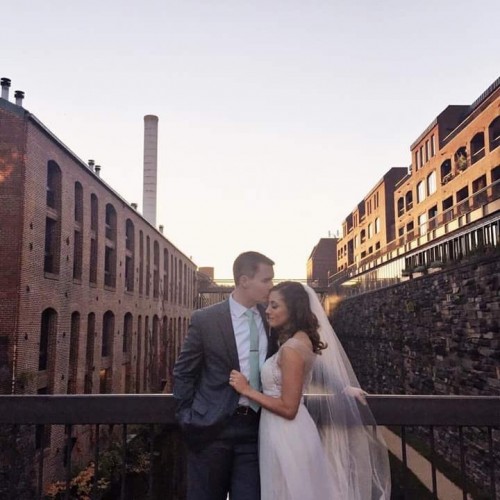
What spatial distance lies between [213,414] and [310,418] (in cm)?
64

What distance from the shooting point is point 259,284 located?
3232 millimetres

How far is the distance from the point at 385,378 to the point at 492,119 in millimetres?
15566

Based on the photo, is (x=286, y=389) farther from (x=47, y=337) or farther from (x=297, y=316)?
(x=47, y=337)

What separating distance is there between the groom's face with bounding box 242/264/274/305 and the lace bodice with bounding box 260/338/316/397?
1.16 ft

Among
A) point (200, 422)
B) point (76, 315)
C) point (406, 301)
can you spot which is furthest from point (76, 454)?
point (200, 422)

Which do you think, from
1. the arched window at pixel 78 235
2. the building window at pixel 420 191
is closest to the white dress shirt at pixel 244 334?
the arched window at pixel 78 235

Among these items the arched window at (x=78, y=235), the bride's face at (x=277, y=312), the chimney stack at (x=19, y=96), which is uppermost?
the chimney stack at (x=19, y=96)

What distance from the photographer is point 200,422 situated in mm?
3004

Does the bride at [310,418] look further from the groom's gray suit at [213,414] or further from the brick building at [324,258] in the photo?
the brick building at [324,258]

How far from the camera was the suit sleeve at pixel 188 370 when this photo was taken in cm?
311

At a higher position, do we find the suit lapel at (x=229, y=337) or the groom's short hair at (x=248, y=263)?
the groom's short hair at (x=248, y=263)

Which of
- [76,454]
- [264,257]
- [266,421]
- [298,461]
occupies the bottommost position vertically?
[76,454]

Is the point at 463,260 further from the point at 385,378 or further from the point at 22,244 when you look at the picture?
the point at 22,244

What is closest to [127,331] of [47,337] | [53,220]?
[47,337]
